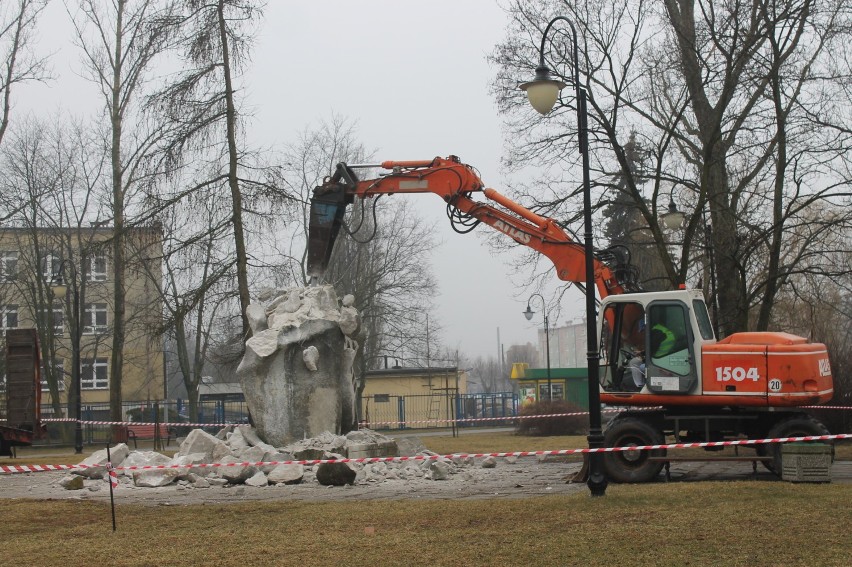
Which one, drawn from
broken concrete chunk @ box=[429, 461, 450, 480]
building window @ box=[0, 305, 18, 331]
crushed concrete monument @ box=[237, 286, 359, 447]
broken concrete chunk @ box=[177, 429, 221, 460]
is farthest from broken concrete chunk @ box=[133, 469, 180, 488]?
building window @ box=[0, 305, 18, 331]

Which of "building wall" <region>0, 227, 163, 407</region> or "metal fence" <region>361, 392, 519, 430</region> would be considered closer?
"building wall" <region>0, 227, 163, 407</region>

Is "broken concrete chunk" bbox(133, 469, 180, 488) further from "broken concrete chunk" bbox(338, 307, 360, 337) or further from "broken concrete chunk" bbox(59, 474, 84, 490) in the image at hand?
"broken concrete chunk" bbox(338, 307, 360, 337)

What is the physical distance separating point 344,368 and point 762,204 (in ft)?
37.8

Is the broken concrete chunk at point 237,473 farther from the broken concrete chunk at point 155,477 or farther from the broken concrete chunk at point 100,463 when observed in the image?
the broken concrete chunk at point 100,463

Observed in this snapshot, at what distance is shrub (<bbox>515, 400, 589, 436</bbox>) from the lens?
30.8 m

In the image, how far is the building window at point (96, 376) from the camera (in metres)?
53.6

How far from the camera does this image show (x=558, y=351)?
94938 mm

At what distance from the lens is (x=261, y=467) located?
52.4ft

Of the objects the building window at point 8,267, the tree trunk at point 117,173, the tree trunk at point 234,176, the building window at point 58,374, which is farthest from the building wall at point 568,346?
the tree trunk at point 234,176

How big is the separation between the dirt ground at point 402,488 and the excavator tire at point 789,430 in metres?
0.26

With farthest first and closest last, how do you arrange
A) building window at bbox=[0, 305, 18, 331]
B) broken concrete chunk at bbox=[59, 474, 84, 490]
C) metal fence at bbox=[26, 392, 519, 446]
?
building window at bbox=[0, 305, 18, 331] < metal fence at bbox=[26, 392, 519, 446] < broken concrete chunk at bbox=[59, 474, 84, 490]

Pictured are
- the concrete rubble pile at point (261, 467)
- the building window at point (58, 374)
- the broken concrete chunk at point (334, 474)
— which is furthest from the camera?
the building window at point (58, 374)

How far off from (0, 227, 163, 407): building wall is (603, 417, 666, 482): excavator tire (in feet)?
39.0

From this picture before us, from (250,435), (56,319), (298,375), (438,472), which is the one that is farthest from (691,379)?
(56,319)
